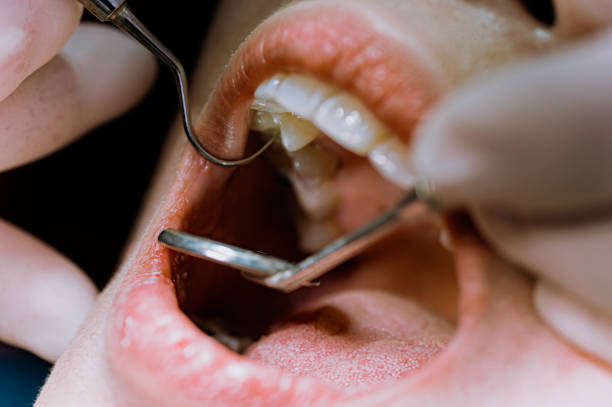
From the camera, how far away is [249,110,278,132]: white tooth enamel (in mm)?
612

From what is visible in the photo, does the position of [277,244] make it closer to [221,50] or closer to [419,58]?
[221,50]

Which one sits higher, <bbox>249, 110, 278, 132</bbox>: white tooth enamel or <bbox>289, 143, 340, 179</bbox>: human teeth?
<bbox>249, 110, 278, 132</bbox>: white tooth enamel

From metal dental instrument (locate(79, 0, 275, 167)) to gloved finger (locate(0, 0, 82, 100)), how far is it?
2 centimetres

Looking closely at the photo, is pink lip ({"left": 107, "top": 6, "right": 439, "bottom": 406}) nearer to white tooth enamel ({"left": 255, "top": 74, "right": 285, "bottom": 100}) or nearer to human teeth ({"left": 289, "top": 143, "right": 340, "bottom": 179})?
white tooth enamel ({"left": 255, "top": 74, "right": 285, "bottom": 100})

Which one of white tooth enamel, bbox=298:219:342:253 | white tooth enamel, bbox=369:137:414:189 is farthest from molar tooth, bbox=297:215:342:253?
white tooth enamel, bbox=369:137:414:189

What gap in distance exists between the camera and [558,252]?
35cm

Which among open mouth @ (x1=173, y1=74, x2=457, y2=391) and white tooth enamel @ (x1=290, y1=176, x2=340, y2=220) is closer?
open mouth @ (x1=173, y1=74, x2=457, y2=391)

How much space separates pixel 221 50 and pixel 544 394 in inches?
16.8

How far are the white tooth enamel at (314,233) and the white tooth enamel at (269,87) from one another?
0.93 feet

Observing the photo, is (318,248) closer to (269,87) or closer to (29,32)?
(269,87)

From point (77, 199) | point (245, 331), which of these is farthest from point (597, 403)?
point (77, 199)

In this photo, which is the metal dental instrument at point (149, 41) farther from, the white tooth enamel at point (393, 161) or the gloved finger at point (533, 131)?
the gloved finger at point (533, 131)

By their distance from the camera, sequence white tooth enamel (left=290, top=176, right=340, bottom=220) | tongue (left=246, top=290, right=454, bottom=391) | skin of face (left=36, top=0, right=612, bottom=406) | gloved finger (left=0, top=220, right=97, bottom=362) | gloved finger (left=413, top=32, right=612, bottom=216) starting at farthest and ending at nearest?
white tooth enamel (left=290, top=176, right=340, bottom=220), gloved finger (left=0, top=220, right=97, bottom=362), tongue (left=246, top=290, right=454, bottom=391), skin of face (left=36, top=0, right=612, bottom=406), gloved finger (left=413, top=32, right=612, bottom=216)

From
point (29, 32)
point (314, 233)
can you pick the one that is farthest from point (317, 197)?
point (29, 32)
